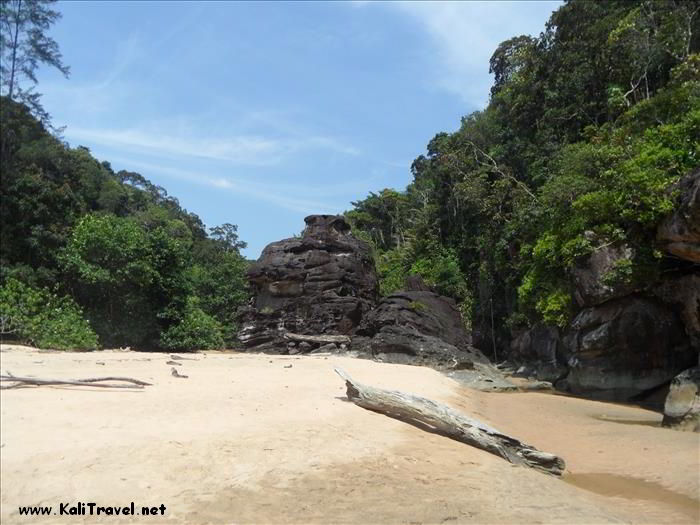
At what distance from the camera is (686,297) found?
49.2 ft

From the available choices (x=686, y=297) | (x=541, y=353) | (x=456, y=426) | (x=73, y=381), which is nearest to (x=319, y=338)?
(x=541, y=353)

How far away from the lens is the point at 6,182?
798 inches

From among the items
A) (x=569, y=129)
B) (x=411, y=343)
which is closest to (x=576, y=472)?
(x=411, y=343)

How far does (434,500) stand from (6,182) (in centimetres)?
2131

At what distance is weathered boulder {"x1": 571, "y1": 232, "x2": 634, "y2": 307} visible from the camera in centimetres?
1672

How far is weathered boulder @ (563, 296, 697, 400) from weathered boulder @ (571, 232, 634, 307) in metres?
0.48

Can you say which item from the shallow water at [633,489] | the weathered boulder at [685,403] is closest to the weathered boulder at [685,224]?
the weathered boulder at [685,403]

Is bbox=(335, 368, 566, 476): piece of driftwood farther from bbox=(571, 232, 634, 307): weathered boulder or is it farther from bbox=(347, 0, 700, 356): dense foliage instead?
bbox=(571, 232, 634, 307): weathered boulder

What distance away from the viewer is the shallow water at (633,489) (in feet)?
21.9

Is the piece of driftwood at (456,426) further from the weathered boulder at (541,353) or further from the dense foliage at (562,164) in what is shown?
the weathered boulder at (541,353)

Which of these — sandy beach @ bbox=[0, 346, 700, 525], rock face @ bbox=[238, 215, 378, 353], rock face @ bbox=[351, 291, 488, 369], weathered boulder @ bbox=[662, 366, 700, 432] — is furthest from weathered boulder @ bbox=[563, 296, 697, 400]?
rock face @ bbox=[238, 215, 378, 353]

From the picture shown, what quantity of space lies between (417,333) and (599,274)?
37.1 ft

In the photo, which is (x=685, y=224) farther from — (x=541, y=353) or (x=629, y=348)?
(x=541, y=353)

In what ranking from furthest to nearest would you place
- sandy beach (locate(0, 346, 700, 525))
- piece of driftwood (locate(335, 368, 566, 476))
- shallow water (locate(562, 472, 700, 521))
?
piece of driftwood (locate(335, 368, 566, 476)) → shallow water (locate(562, 472, 700, 521)) → sandy beach (locate(0, 346, 700, 525))
